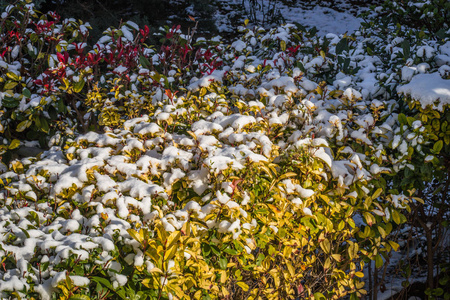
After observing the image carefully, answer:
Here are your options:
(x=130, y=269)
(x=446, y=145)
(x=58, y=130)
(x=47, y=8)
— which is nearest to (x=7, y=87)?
(x=58, y=130)

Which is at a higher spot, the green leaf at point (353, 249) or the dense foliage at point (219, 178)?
the dense foliage at point (219, 178)

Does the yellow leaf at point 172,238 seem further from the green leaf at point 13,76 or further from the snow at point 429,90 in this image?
the green leaf at point 13,76

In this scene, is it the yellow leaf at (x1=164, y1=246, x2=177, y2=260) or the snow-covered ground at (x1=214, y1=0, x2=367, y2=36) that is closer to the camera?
the yellow leaf at (x1=164, y1=246, x2=177, y2=260)

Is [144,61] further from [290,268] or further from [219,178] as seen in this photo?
[290,268]

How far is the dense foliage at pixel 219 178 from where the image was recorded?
148 centimetres

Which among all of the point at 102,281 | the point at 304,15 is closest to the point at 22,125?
the point at 102,281

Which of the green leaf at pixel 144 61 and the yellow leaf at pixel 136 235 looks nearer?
the yellow leaf at pixel 136 235

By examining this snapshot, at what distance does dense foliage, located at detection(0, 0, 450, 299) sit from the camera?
1481 millimetres

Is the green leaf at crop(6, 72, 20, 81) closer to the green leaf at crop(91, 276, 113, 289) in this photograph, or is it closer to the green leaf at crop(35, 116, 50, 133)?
the green leaf at crop(35, 116, 50, 133)

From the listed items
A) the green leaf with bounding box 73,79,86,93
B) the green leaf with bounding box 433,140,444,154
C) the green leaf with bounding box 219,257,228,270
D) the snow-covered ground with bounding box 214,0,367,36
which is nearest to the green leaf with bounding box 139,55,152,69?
the green leaf with bounding box 73,79,86,93

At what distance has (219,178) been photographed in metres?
1.84

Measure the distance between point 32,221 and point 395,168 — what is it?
191 centimetres

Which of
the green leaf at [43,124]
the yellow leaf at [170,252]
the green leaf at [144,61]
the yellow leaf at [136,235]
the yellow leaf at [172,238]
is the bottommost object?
the green leaf at [43,124]

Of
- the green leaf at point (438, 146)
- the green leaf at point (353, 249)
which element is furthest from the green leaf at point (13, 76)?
the green leaf at point (438, 146)
